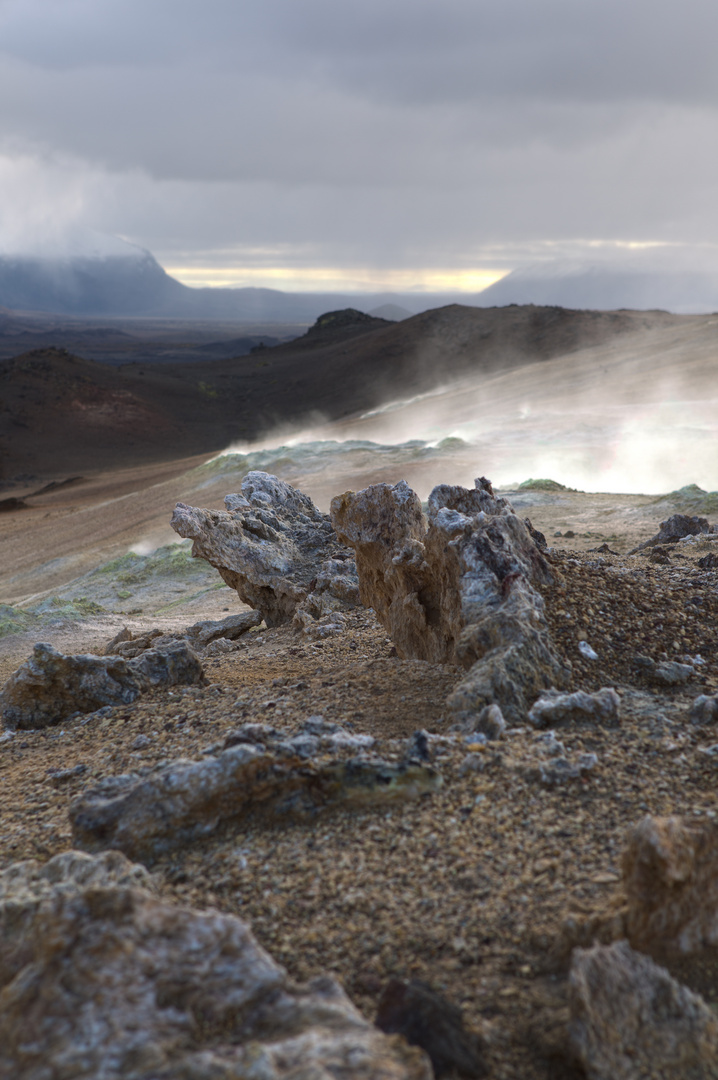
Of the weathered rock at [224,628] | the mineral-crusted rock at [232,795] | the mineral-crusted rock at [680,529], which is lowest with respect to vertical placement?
the weathered rock at [224,628]

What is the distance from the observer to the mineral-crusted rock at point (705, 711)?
137 inches

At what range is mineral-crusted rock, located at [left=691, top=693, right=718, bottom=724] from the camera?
3.49m

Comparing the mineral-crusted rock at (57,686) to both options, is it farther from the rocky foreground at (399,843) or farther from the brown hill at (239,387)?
the brown hill at (239,387)

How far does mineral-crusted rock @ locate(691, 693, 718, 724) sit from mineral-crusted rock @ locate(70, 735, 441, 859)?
1.29 metres

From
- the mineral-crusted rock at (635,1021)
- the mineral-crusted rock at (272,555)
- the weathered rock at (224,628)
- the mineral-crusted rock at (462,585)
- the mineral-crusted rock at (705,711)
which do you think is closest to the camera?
the mineral-crusted rock at (635,1021)

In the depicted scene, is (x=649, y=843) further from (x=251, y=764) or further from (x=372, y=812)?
(x=251, y=764)

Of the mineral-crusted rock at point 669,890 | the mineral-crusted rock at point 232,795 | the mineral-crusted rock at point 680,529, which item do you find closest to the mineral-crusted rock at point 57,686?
the mineral-crusted rock at point 232,795

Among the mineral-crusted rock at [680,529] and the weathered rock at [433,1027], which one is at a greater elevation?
the weathered rock at [433,1027]

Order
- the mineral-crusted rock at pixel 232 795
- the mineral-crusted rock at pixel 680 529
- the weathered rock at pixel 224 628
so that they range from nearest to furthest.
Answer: the mineral-crusted rock at pixel 232 795
the weathered rock at pixel 224 628
the mineral-crusted rock at pixel 680 529

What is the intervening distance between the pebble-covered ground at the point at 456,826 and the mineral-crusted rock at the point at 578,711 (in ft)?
0.23

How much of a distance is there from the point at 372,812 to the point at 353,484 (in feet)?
55.8

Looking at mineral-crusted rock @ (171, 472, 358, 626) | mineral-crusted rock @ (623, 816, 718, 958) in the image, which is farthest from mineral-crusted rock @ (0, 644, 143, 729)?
mineral-crusted rock @ (623, 816, 718, 958)

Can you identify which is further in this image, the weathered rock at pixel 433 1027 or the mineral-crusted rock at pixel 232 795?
the mineral-crusted rock at pixel 232 795

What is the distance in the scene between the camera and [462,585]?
4.34 meters
